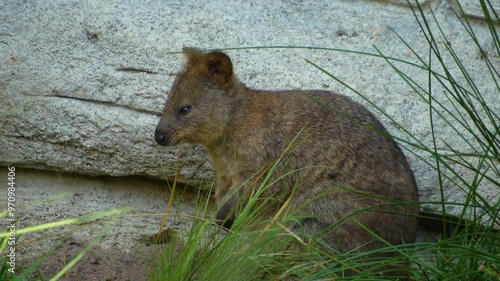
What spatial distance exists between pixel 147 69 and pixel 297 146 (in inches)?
52.7

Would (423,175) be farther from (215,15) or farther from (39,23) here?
(39,23)

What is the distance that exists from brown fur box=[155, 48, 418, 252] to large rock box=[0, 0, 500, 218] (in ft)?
1.17

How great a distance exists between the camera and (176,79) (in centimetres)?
578

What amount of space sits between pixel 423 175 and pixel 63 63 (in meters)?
2.83

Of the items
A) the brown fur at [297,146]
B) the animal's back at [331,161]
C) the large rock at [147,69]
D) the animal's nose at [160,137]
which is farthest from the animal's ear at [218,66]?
the animal's nose at [160,137]

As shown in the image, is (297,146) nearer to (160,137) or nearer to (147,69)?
(160,137)

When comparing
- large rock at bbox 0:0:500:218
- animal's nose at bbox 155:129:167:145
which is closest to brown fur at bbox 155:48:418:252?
animal's nose at bbox 155:129:167:145

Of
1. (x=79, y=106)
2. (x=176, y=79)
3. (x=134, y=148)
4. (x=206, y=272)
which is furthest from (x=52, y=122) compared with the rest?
(x=206, y=272)

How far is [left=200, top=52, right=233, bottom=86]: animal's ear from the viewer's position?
564cm

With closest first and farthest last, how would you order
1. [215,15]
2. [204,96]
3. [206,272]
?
[206,272] → [204,96] → [215,15]

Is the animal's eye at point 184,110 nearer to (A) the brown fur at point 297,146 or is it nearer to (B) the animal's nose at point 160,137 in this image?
(A) the brown fur at point 297,146

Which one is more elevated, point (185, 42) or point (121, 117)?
point (185, 42)

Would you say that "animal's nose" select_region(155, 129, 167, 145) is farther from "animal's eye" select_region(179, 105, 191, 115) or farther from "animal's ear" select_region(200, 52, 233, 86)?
"animal's ear" select_region(200, 52, 233, 86)

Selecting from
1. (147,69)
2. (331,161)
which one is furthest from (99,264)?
(331,161)
